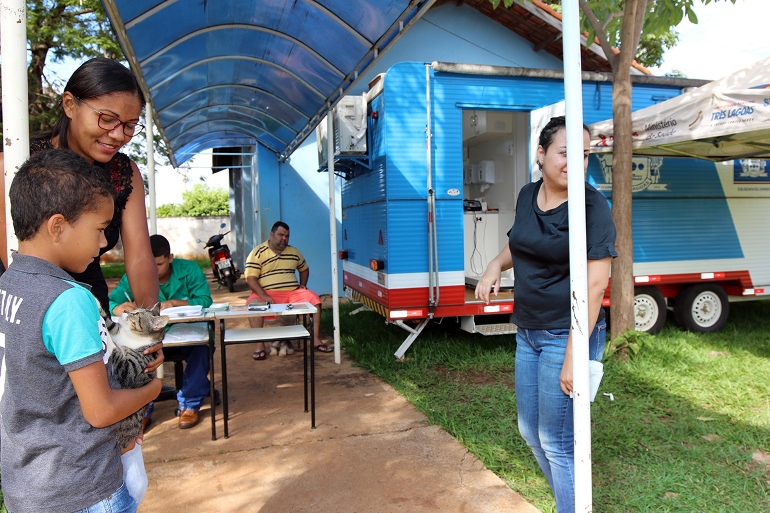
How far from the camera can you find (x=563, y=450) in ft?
7.50

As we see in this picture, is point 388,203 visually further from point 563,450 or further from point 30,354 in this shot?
point 30,354

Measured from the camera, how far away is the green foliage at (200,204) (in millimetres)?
29984

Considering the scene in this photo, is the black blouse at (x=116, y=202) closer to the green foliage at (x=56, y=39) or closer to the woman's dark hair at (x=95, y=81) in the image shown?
the woman's dark hair at (x=95, y=81)

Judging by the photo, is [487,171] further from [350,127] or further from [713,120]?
[713,120]

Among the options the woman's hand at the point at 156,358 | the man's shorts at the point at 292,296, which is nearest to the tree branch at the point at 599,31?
the man's shorts at the point at 292,296

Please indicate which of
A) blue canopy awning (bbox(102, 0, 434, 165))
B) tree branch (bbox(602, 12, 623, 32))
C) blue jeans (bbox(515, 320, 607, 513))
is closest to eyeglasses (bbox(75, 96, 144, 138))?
blue jeans (bbox(515, 320, 607, 513))

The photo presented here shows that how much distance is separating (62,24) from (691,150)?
11.4m

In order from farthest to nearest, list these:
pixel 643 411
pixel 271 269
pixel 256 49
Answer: pixel 271 269
pixel 256 49
pixel 643 411

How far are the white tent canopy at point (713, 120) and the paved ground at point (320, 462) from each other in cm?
339

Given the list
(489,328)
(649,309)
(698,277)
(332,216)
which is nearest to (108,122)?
(332,216)

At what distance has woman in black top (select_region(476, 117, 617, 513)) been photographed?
2.14 metres

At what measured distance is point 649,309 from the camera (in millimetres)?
6750

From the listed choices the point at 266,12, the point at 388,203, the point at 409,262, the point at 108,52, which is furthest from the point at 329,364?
the point at 108,52

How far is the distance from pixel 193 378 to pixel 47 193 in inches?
132
